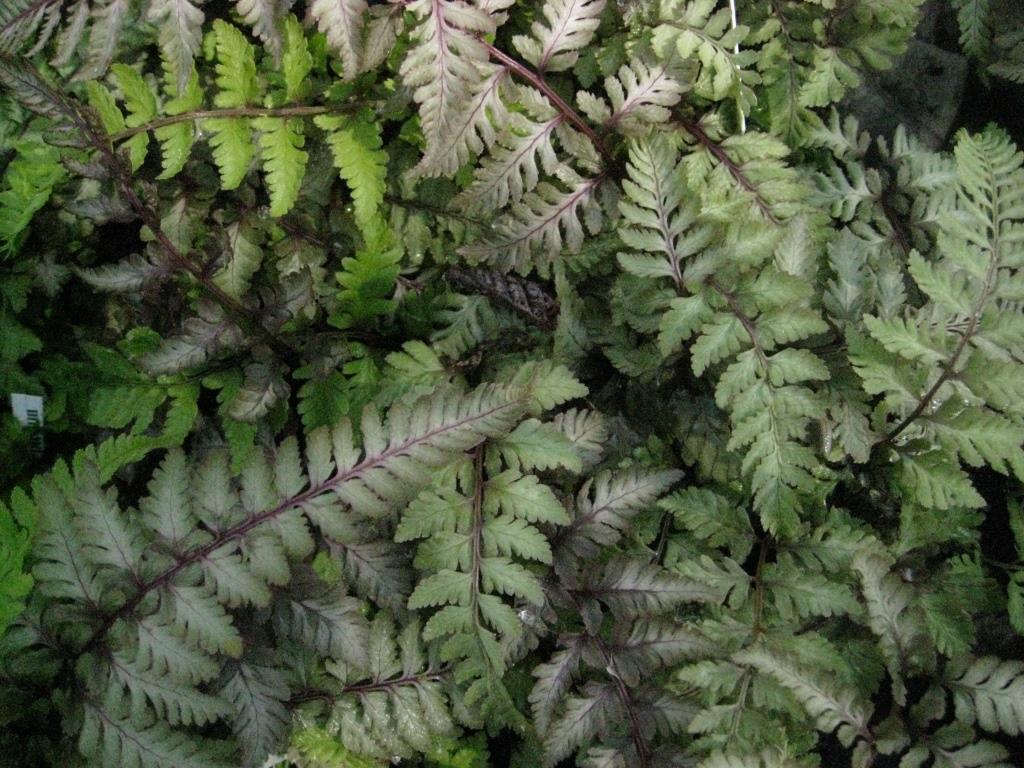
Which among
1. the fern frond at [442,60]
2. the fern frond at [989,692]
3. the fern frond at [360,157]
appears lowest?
the fern frond at [989,692]

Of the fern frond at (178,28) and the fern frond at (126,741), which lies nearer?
the fern frond at (126,741)

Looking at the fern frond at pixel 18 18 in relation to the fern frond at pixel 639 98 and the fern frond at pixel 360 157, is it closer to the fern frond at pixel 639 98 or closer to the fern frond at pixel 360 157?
the fern frond at pixel 360 157

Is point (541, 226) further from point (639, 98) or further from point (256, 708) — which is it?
point (256, 708)

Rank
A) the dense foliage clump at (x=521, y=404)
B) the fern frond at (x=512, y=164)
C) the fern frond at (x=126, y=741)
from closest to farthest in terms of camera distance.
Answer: the fern frond at (x=126, y=741), the dense foliage clump at (x=521, y=404), the fern frond at (x=512, y=164)

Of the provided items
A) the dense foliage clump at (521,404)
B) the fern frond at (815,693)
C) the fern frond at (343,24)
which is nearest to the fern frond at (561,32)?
the dense foliage clump at (521,404)

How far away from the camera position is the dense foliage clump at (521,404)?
164 cm

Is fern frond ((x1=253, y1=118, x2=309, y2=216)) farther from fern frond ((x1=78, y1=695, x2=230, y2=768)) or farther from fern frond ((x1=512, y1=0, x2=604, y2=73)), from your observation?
fern frond ((x1=78, y1=695, x2=230, y2=768))

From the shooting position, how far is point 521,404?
169 cm

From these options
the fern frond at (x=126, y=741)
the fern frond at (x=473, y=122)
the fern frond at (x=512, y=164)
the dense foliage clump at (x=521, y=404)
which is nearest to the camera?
the fern frond at (x=126, y=741)

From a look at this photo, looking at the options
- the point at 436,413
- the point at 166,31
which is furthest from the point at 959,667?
the point at 166,31

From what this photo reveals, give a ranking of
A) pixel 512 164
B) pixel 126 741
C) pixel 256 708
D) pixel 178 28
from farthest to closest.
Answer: pixel 512 164 < pixel 178 28 < pixel 256 708 < pixel 126 741

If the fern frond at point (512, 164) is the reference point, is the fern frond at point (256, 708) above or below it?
below

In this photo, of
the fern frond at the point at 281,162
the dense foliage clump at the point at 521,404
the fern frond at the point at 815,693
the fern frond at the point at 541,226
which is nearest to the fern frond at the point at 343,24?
the dense foliage clump at the point at 521,404

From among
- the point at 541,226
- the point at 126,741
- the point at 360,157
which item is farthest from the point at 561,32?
the point at 126,741
